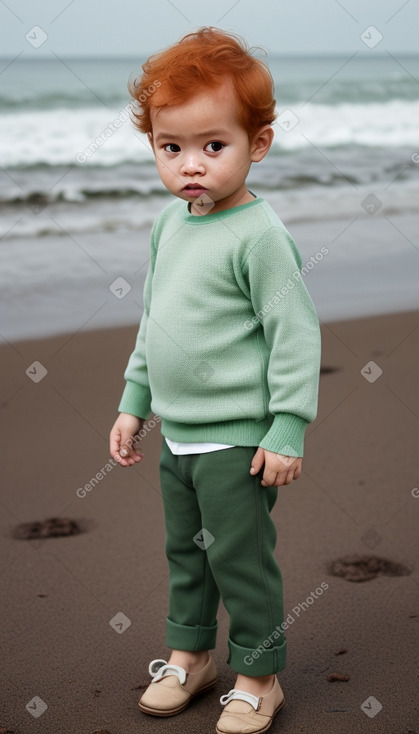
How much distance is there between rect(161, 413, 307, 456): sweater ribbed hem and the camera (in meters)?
1.87

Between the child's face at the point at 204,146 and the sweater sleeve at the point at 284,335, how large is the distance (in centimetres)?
14

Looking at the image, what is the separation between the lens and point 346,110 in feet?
52.3

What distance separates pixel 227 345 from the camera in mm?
1894

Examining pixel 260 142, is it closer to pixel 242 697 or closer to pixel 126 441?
pixel 126 441

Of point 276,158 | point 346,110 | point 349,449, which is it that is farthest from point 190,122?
point 346,110

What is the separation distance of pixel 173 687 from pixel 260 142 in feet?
4.02

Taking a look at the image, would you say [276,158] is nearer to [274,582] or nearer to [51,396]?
[51,396]

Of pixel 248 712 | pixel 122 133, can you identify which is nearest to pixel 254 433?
pixel 248 712

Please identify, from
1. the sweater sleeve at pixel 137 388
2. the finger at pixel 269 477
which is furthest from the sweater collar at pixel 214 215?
the finger at pixel 269 477

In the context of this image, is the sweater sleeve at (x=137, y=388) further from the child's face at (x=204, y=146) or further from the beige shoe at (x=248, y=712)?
the beige shoe at (x=248, y=712)

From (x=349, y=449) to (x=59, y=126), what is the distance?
34.0ft

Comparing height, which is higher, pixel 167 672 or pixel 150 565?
pixel 150 565

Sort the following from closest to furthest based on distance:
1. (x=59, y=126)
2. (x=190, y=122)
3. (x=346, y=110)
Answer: (x=190, y=122) → (x=59, y=126) → (x=346, y=110)

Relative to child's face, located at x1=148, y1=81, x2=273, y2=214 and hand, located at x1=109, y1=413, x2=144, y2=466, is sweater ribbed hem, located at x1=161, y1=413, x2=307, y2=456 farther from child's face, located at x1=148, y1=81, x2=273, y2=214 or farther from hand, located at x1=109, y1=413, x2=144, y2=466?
child's face, located at x1=148, y1=81, x2=273, y2=214
